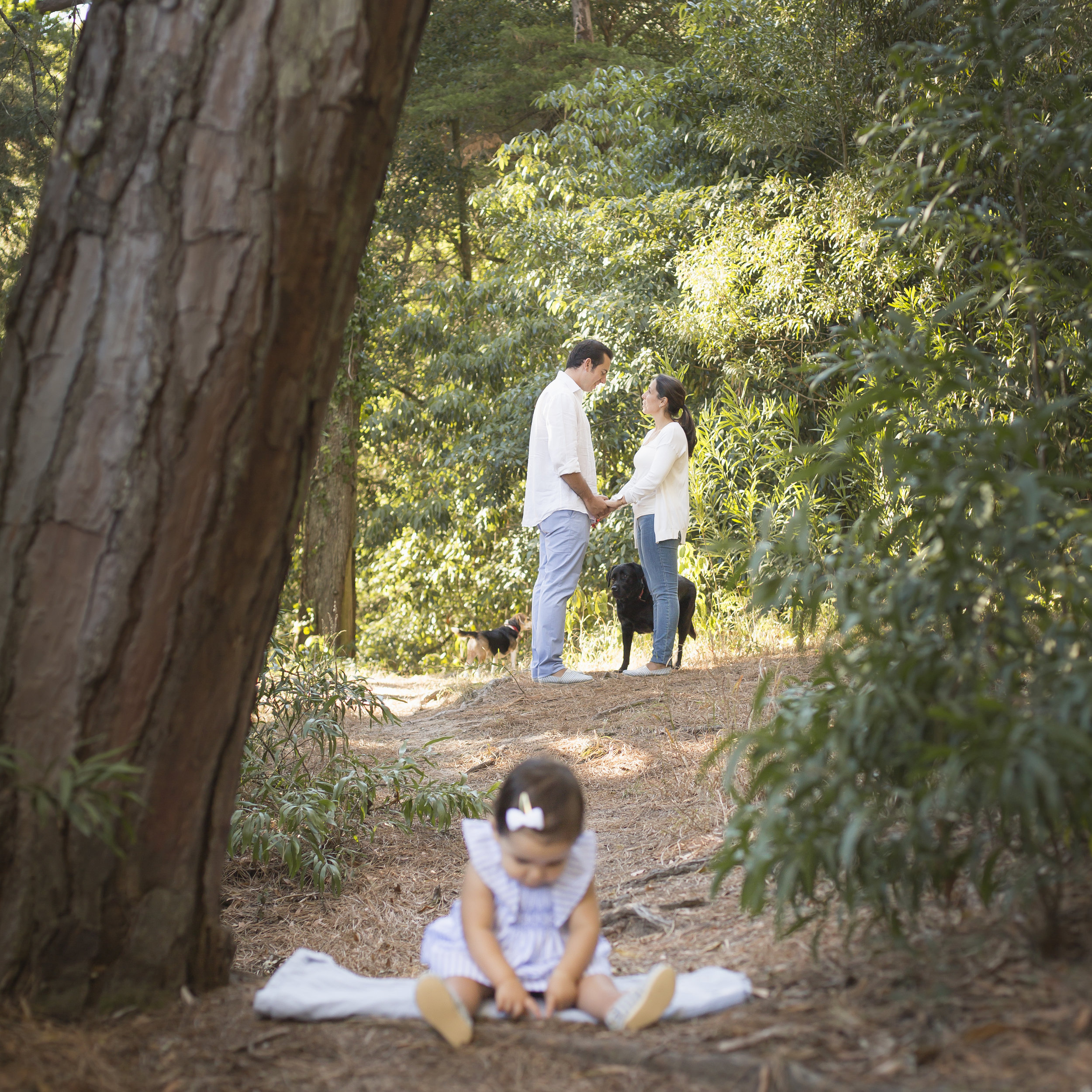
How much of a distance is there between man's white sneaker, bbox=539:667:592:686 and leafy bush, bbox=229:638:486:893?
2.12m

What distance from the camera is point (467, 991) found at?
2.01 m

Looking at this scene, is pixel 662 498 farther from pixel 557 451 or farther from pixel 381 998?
pixel 381 998

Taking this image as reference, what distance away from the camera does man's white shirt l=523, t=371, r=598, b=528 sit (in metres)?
5.88

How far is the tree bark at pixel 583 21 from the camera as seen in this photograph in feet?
43.3

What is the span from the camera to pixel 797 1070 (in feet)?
5.06

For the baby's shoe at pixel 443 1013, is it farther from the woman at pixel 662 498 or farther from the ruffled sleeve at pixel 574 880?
the woman at pixel 662 498

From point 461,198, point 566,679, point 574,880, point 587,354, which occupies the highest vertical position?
point 461,198

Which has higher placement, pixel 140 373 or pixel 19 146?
pixel 19 146

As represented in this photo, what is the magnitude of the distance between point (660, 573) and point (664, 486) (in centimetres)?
56

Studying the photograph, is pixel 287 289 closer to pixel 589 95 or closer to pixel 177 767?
pixel 177 767

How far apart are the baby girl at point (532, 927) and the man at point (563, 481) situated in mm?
3757

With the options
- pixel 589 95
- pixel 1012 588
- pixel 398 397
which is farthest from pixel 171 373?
pixel 398 397

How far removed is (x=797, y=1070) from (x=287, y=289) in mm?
1643

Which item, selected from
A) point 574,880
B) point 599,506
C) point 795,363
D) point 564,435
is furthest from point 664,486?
point 574,880
